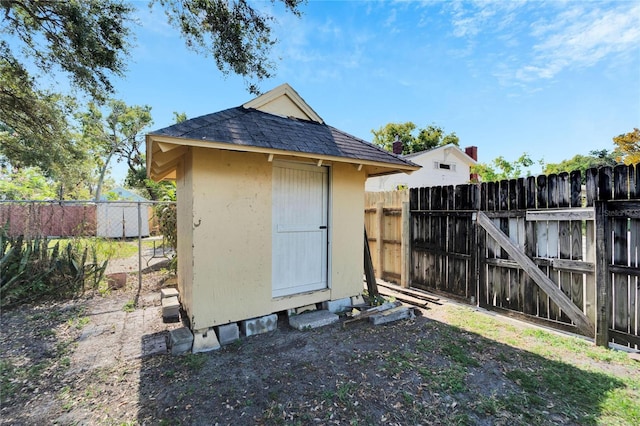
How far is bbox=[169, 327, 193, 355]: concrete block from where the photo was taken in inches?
131

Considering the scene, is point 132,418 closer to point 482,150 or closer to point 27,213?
point 27,213

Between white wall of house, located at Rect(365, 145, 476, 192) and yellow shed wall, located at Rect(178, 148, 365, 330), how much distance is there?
40.4ft

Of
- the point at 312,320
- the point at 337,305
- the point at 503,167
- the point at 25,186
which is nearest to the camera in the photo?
the point at 312,320

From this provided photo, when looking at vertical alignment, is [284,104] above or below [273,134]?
above

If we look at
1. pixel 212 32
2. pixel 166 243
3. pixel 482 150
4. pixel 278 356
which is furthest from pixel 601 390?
pixel 482 150

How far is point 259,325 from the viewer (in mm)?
3908

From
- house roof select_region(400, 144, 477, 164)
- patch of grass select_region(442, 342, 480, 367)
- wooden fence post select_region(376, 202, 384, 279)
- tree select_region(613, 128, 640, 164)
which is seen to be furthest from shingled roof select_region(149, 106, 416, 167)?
tree select_region(613, 128, 640, 164)

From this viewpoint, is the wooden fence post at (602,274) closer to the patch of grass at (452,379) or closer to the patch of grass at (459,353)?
the patch of grass at (459,353)

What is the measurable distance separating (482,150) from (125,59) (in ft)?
75.8

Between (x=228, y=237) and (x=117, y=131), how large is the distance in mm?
24528

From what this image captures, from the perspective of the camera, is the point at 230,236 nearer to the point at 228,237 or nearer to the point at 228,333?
the point at 228,237

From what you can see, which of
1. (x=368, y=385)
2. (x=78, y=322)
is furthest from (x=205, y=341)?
(x=78, y=322)

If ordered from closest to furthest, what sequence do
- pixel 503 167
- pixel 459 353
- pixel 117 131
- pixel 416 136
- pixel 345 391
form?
1. pixel 345 391
2. pixel 459 353
3. pixel 503 167
4. pixel 117 131
5. pixel 416 136

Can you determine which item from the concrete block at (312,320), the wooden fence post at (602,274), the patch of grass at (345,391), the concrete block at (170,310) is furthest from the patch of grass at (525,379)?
the concrete block at (170,310)
